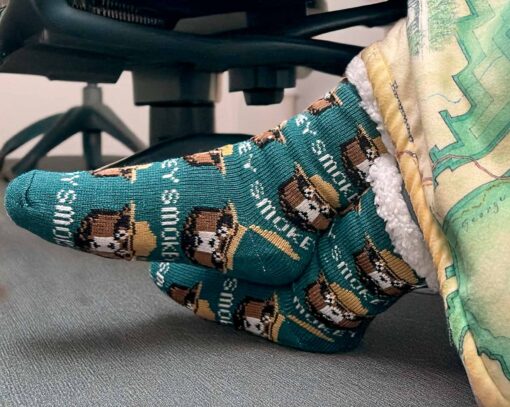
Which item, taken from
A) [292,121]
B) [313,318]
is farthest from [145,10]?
[313,318]

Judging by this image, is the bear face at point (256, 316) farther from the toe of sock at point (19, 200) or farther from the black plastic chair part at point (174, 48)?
the black plastic chair part at point (174, 48)

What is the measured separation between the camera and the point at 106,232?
568 millimetres

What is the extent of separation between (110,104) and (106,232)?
1.74 meters

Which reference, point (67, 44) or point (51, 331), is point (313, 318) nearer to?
point (51, 331)

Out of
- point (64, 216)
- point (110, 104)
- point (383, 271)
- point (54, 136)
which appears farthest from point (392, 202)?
point (110, 104)

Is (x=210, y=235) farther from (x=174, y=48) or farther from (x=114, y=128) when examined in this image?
(x=114, y=128)

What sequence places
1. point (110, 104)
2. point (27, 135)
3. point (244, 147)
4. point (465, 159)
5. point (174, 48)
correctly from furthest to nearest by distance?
point (110, 104) → point (27, 135) → point (174, 48) → point (244, 147) → point (465, 159)

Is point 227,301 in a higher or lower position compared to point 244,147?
lower

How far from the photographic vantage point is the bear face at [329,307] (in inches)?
23.6

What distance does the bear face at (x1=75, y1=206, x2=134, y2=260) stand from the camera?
1.86ft

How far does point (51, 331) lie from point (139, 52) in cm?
36

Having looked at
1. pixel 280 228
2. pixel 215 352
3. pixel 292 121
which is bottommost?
pixel 215 352

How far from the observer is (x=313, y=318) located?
622 mm

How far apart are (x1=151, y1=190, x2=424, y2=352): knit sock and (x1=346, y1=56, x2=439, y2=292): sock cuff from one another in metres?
0.01
